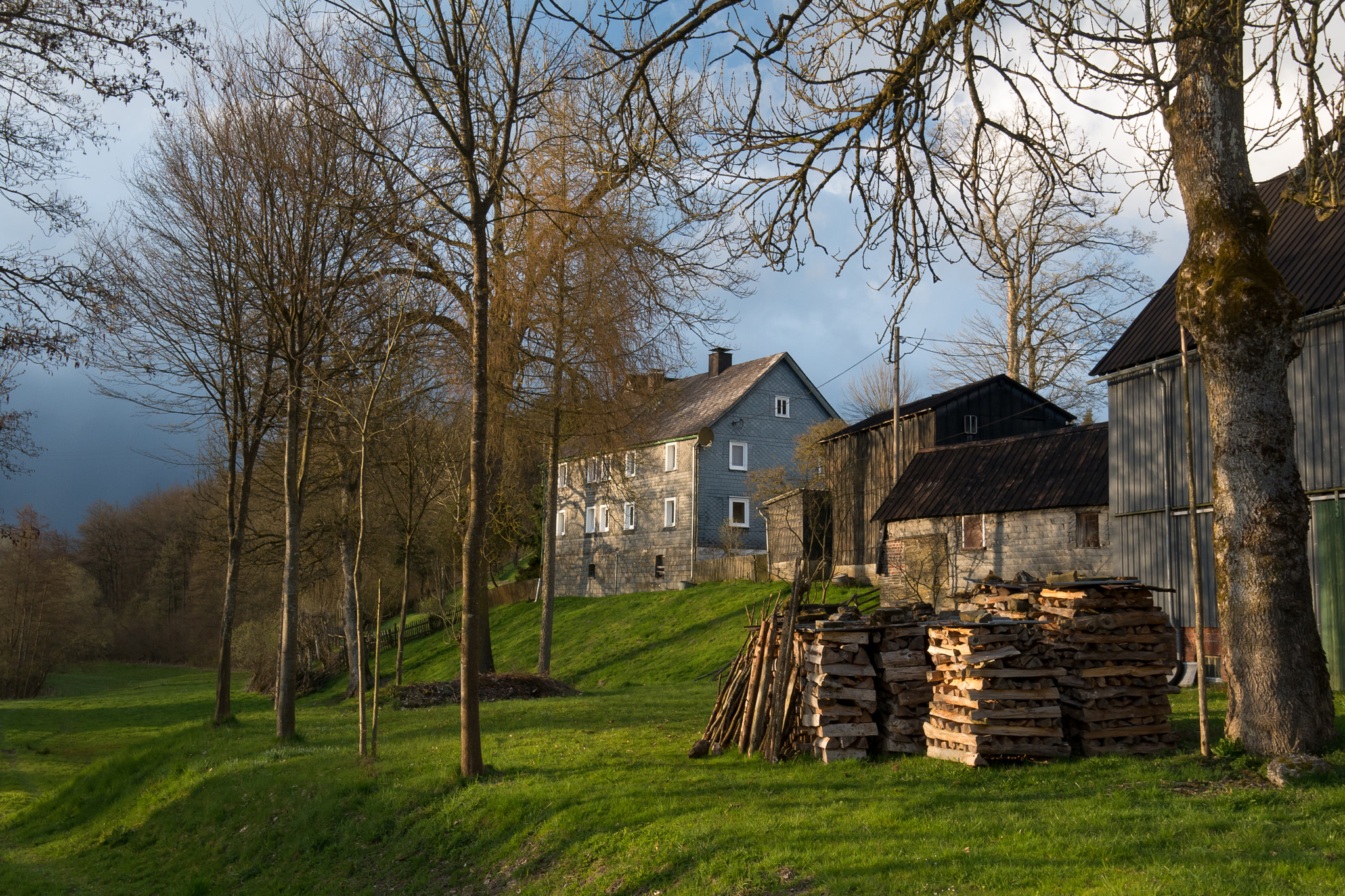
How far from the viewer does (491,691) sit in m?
18.8

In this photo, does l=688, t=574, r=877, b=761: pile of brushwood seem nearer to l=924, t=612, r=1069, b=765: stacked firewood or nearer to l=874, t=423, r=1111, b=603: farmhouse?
l=924, t=612, r=1069, b=765: stacked firewood

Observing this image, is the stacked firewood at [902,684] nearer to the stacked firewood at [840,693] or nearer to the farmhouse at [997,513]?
the stacked firewood at [840,693]

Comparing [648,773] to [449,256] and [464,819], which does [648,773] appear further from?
[449,256]

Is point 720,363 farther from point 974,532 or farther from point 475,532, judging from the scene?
point 475,532

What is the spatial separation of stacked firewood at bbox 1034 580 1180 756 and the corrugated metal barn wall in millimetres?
7272

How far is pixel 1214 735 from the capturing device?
9.44 metres

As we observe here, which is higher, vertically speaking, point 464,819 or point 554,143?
point 554,143

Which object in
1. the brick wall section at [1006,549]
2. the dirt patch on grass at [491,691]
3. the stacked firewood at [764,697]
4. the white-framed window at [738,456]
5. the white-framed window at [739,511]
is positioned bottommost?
the dirt patch on grass at [491,691]

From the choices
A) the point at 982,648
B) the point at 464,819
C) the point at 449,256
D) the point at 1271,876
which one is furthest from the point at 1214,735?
the point at 449,256

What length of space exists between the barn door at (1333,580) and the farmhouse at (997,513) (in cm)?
653

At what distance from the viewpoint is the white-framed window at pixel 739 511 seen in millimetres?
42062

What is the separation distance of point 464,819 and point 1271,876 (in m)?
6.89

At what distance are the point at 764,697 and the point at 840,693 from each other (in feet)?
3.56

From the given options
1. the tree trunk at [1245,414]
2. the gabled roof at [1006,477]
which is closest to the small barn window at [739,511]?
the gabled roof at [1006,477]
